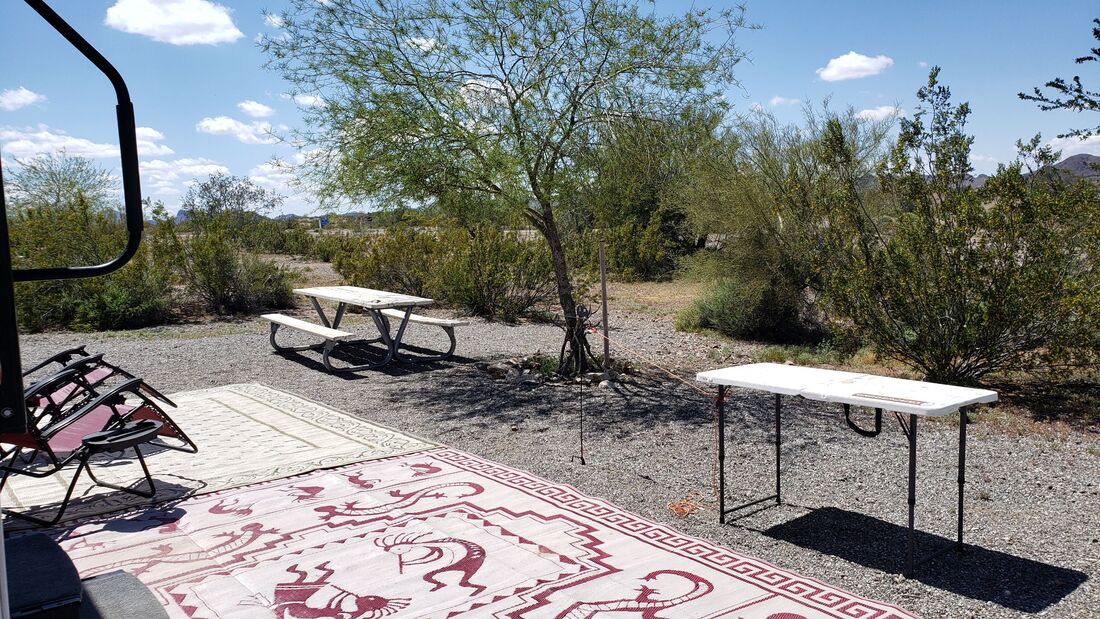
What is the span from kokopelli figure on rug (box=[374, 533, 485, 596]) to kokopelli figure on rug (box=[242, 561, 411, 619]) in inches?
10.7

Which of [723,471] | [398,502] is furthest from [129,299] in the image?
[723,471]

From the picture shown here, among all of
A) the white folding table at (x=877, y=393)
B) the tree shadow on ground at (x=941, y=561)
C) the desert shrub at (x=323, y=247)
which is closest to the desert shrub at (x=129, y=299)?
the desert shrub at (x=323, y=247)

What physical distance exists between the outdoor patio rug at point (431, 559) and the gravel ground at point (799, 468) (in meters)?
0.36

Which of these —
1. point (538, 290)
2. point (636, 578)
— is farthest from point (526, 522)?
point (538, 290)

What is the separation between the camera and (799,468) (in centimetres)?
594

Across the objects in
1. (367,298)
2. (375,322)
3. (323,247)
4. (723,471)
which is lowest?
(723,471)

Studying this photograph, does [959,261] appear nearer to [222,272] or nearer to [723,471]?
[723,471]

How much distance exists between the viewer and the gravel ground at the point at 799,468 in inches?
160

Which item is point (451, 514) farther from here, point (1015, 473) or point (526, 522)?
point (1015, 473)

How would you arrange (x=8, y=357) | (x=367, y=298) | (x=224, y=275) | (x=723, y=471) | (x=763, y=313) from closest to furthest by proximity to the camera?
(x=8, y=357) → (x=723, y=471) → (x=367, y=298) → (x=763, y=313) → (x=224, y=275)

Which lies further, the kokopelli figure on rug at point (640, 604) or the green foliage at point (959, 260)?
the green foliage at point (959, 260)

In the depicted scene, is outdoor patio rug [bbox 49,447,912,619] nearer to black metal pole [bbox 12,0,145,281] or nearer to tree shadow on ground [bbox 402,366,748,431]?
tree shadow on ground [bbox 402,366,748,431]

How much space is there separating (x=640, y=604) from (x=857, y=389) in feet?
5.12

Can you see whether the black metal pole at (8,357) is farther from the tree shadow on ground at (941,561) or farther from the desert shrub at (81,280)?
the desert shrub at (81,280)
